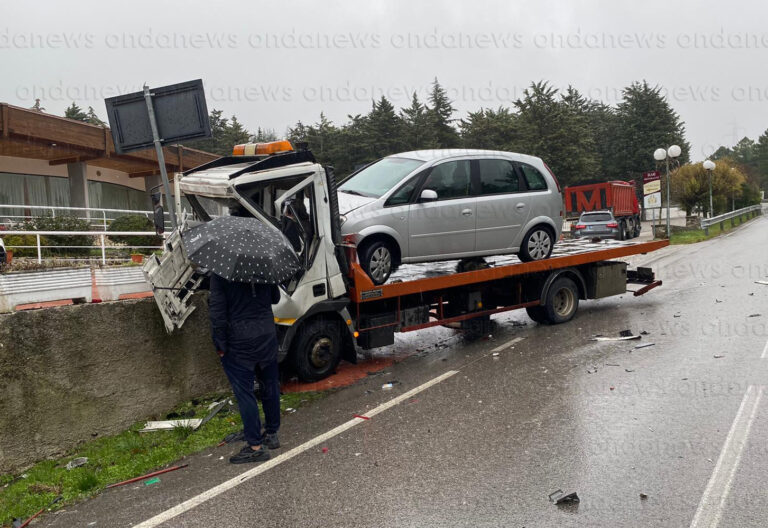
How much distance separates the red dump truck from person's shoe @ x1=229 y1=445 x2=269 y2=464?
26.1 metres

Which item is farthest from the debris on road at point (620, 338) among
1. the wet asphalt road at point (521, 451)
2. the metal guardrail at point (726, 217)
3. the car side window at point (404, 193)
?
the metal guardrail at point (726, 217)

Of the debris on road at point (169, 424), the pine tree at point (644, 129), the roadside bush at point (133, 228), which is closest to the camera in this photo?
the debris on road at point (169, 424)

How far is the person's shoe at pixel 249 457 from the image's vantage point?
16.6ft

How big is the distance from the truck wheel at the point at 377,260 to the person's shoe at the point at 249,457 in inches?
117

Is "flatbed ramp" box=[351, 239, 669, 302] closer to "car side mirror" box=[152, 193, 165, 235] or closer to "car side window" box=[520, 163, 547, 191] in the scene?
"car side window" box=[520, 163, 547, 191]

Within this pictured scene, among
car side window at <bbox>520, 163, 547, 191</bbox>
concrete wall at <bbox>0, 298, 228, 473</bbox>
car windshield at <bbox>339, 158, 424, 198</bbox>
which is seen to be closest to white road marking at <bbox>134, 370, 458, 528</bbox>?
concrete wall at <bbox>0, 298, 228, 473</bbox>

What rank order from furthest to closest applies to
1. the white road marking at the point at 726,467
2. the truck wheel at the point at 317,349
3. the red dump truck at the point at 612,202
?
the red dump truck at the point at 612,202
the truck wheel at the point at 317,349
the white road marking at the point at 726,467

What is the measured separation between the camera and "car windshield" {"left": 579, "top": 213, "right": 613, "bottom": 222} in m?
26.5

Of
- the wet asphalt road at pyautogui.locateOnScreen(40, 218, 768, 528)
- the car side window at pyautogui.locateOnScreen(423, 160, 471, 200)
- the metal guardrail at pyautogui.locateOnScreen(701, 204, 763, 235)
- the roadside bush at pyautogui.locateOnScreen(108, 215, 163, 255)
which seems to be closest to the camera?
the wet asphalt road at pyautogui.locateOnScreen(40, 218, 768, 528)

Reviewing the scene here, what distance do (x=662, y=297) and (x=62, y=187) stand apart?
67.6ft

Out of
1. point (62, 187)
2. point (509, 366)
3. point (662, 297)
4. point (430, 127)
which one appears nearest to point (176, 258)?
point (509, 366)

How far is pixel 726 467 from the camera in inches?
174

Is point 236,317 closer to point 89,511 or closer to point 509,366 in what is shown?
point 89,511

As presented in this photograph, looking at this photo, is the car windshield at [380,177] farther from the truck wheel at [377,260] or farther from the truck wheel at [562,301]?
the truck wheel at [562,301]
